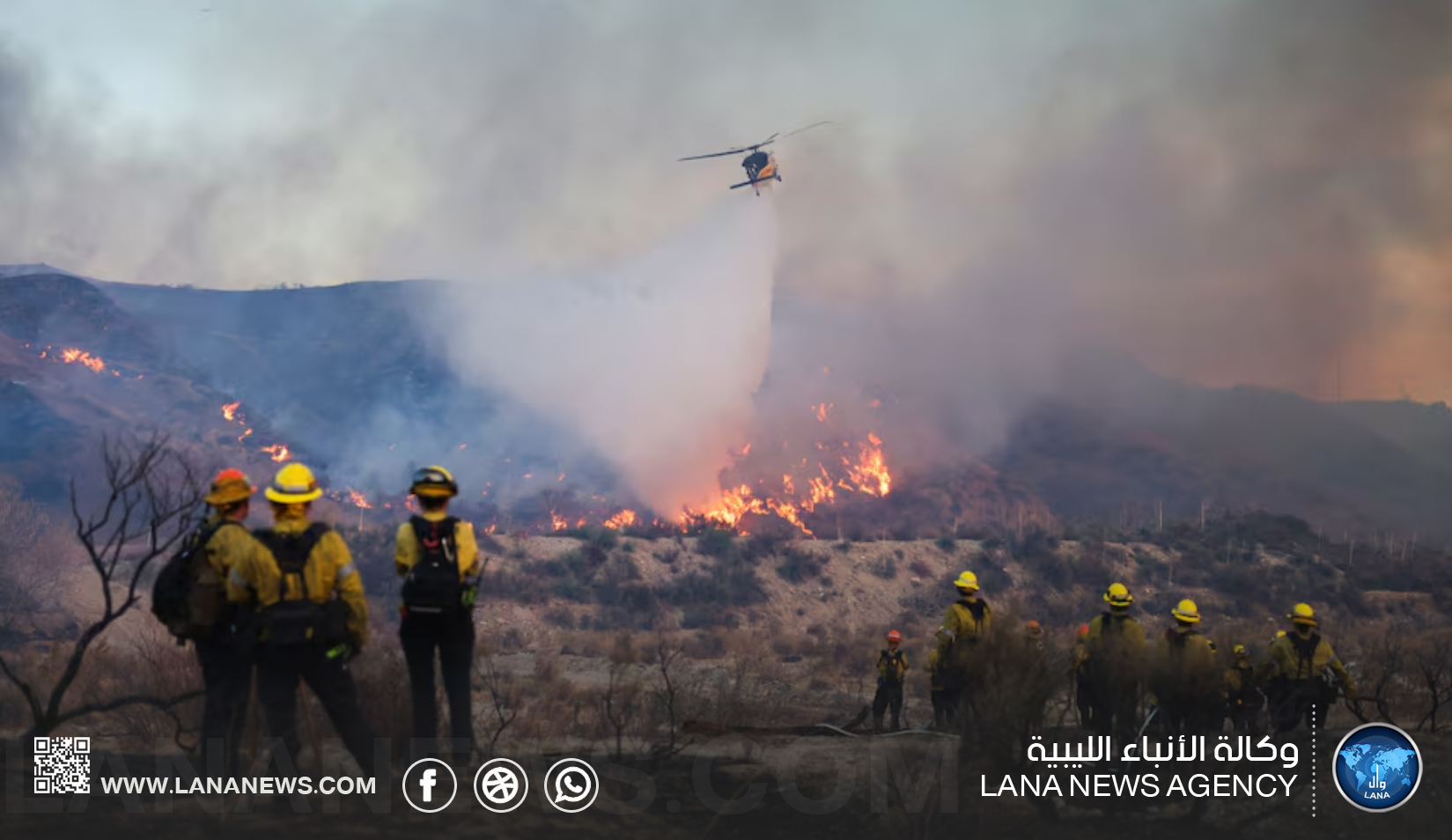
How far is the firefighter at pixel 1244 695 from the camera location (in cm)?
1145

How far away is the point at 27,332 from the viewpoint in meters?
66.5

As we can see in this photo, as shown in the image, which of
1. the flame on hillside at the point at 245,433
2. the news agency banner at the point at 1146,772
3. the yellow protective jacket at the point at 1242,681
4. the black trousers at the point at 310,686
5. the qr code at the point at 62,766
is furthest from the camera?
the flame on hillside at the point at 245,433

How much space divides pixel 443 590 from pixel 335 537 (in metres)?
0.83

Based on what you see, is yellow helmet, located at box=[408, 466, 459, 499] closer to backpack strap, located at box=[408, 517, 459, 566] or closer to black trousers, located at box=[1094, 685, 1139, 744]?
backpack strap, located at box=[408, 517, 459, 566]

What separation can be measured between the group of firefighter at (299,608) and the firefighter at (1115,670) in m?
6.62

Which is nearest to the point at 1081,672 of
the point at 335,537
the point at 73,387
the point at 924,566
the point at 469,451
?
the point at 335,537

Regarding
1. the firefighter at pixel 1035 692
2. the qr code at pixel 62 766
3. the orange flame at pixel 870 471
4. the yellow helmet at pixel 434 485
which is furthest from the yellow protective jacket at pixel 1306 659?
the orange flame at pixel 870 471

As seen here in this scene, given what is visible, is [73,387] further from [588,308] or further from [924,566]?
[924,566]

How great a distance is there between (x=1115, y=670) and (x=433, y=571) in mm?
7042

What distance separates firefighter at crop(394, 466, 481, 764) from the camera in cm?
708

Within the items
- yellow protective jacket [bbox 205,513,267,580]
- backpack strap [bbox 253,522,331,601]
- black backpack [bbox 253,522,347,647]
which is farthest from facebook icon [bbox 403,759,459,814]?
yellow protective jacket [bbox 205,513,267,580]

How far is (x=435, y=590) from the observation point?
23.2ft

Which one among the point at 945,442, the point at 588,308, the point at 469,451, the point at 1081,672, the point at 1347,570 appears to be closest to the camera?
the point at 1081,672

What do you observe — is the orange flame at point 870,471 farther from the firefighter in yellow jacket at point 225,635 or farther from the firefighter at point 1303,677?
the firefighter in yellow jacket at point 225,635
